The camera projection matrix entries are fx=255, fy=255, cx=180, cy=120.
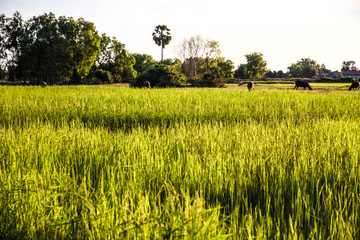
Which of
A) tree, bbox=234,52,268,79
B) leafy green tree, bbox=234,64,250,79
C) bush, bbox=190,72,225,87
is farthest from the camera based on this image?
tree, bbox=234,52,268,79

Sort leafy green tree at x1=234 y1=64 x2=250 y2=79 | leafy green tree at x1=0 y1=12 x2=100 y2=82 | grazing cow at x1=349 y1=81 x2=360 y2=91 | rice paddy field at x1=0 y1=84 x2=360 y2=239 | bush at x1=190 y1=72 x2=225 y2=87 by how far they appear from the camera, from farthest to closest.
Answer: leafy green tree at x1=234 y1=64 x2=250 y2=79 → leafy green tree at x1=0 y1=12 x2=100 y2=82 → bush at x1=190 y1=72 x2=225 y2=87 → grazing cow at x1=349 y1=81 x2=360 y2=91 → rice paddy field at x1=0 y1=84 x2=360 y2=239

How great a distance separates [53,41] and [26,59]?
179 inches

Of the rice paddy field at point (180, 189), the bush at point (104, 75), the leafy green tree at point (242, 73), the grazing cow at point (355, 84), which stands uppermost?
the leafy green tree at point (242, 73)

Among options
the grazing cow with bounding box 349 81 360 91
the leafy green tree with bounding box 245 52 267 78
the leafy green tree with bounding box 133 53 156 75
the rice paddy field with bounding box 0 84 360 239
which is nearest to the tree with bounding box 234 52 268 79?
the leafy green tree with bounding box 245 52 267 78

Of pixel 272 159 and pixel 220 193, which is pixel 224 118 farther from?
pixel 220 193

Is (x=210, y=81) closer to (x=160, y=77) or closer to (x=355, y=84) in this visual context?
(x=160, y=77)

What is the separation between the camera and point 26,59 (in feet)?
119

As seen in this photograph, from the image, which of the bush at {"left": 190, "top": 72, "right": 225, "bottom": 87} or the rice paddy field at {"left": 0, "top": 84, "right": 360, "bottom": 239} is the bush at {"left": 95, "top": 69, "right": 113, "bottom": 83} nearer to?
the bush at {"left": 190, "top": 72, "right": 225, "bottom": 87}

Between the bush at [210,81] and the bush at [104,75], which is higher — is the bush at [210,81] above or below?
below

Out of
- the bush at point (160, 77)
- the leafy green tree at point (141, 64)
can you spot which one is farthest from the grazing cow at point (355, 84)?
the leafy green tree at point (141, 64)

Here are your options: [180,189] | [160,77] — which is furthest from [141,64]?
[180,189]

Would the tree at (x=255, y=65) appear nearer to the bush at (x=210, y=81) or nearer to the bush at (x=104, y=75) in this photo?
the bush at (x=104, y=75)

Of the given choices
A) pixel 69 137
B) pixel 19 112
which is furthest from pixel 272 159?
pixel 19 112

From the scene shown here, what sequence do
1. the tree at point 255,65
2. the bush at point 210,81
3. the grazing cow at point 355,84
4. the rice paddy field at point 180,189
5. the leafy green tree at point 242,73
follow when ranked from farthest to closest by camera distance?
the tree at point 255,65, the leafy green tree at point 242,73, the bush at point 210,81, the grazing cow at point 355,84, the rice paddy field at point 180,189
